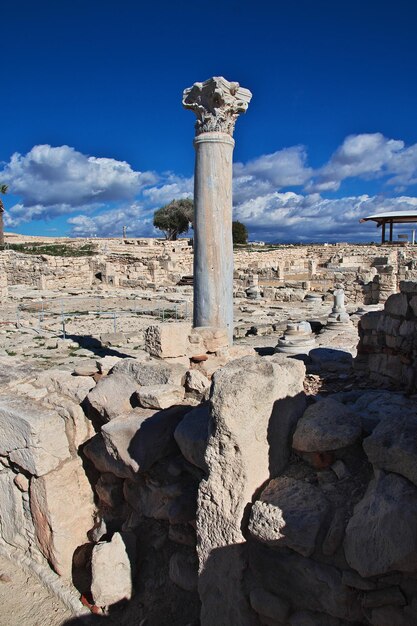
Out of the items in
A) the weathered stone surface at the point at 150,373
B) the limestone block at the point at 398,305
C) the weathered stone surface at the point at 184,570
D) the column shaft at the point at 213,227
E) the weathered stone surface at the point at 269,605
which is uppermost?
the column shaft at the point at 213,227

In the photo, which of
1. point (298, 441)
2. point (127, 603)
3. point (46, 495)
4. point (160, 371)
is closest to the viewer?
point (298, 441)

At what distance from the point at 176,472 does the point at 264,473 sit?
0.79 m

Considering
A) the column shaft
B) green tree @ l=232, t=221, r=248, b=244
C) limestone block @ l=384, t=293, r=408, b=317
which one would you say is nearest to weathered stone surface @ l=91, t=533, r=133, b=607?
limestone block @ l=384, t=293, r=408, b=317

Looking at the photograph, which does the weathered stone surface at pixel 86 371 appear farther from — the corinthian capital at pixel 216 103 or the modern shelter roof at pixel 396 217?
the modern shelter roof at pixel 396 217

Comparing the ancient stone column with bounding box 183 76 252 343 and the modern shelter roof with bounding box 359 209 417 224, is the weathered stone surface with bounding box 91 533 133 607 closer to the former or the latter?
the ancient stone column with bounding box 183 76 252 343

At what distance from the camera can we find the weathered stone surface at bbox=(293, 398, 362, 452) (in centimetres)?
228

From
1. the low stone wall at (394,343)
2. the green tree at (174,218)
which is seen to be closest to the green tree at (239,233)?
the green tree at (174,218)

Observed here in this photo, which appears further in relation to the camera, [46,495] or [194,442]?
[46,495]

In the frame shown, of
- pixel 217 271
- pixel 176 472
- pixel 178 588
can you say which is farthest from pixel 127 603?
pixel 217 271

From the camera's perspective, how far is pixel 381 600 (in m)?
1.91

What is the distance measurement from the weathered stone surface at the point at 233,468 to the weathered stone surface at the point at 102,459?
82 cm

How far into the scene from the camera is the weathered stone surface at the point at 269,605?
2191 millimetres

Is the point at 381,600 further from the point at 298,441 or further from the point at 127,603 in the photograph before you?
the point at 127,603

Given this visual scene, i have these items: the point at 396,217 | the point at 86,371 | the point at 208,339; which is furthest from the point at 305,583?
the point at 396,217
